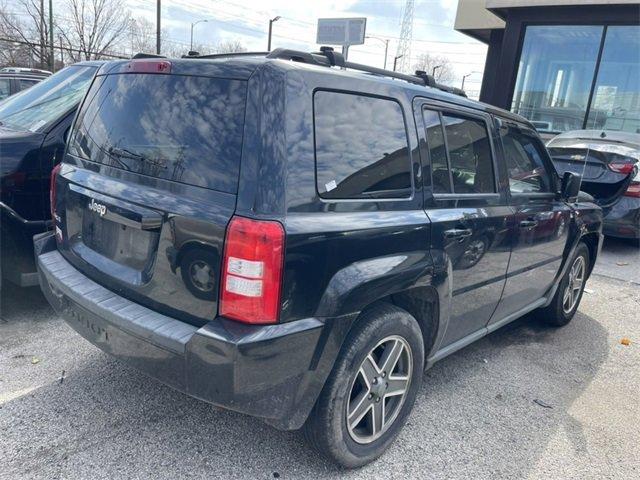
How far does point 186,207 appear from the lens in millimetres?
2109

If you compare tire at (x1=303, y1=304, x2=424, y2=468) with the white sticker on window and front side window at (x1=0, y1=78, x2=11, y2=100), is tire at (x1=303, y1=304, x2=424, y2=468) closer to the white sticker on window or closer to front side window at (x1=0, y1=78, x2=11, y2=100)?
the white sticker on window

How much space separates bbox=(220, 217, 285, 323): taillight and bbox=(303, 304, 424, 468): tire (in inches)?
20.5

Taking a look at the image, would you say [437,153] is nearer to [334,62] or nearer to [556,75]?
[334,62]

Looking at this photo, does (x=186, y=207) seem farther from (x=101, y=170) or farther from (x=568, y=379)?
(x=568, y=379)

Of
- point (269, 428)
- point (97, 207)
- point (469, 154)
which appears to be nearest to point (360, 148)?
point (469, 154)

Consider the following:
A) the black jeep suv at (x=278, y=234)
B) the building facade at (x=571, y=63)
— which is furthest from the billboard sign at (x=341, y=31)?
the black jeep suv at (x=278, y=234)

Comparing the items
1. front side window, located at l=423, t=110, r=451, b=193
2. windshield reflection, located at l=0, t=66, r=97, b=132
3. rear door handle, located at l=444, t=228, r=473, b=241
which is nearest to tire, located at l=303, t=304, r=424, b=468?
rear door handle, located at l=444, t=228, r=473, b=241

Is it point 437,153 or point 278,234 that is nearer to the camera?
point 278,234

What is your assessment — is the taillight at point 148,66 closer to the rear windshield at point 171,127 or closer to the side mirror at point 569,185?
the rear windshield at point 171,127

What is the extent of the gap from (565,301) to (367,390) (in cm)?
290

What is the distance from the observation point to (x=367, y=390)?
251cm

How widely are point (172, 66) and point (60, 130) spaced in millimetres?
1967

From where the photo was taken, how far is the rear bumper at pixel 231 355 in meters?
1.96

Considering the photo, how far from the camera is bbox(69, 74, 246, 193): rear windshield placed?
6.81 ft
